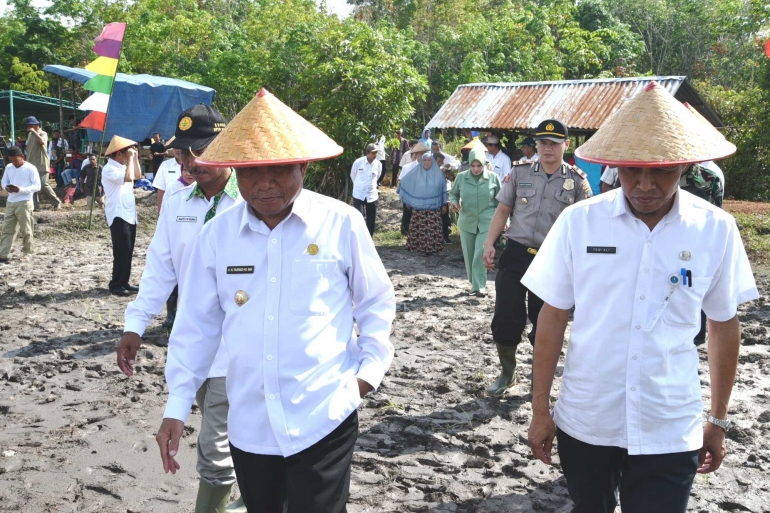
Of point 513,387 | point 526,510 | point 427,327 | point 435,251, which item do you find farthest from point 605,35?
point 526,510

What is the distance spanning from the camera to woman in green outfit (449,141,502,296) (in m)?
9.38

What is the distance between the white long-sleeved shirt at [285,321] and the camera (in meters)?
2.45

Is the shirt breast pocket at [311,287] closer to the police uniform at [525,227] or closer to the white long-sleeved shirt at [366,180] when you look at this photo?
the police uniform at [525,227]

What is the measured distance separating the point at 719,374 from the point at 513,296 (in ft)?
9.08

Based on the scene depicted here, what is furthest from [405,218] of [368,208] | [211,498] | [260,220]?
[260,220]

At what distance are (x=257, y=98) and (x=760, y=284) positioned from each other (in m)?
9.70

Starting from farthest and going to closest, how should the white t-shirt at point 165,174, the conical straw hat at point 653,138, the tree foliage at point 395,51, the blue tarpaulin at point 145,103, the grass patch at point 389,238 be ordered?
1. the blue tarpaulin at point 145,103
2. the tree foliage at point 395,51
3. the grass patch at point 389,238
4. the white t-shirt at point 165,174
5. the conical straw hat at point 653,138

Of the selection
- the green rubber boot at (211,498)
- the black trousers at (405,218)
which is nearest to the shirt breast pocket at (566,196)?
the green rubber boot at (211,498)

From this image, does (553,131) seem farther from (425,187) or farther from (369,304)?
(425,187)

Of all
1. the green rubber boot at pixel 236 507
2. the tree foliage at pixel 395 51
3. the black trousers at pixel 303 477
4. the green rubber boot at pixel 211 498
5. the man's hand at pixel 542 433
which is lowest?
the green rubber boot at pixel 236 507

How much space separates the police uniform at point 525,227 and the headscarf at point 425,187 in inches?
284

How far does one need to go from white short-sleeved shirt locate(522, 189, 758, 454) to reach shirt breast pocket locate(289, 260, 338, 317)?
797 mm

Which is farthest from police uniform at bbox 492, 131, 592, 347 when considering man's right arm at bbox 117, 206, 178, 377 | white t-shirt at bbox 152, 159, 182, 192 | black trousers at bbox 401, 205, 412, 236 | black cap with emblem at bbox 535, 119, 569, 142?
black trousers at bbox 401, 205, 412, 236

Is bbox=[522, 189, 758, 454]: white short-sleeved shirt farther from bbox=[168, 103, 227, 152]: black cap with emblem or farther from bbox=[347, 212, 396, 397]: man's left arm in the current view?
bbox=[168, 103, 227, 152]: black cap with emblem
